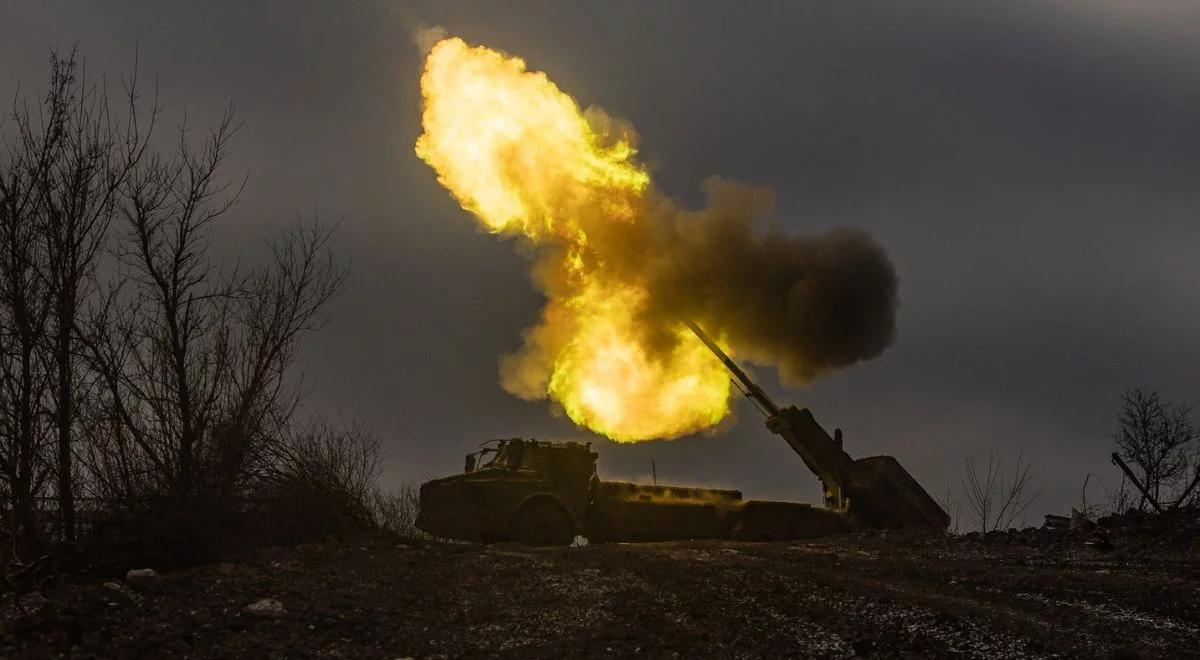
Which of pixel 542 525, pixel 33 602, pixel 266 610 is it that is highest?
pixel 542 525

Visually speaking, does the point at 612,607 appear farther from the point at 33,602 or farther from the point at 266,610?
the point at 33,602

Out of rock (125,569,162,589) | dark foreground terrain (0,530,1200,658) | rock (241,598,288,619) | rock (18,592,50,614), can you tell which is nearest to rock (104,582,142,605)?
dark foreground terrain (0,530,1200,658)

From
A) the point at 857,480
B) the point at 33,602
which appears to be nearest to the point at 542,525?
the point at 857,480

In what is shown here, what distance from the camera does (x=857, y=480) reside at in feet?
86.9

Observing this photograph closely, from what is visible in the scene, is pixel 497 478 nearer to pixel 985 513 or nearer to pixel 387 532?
pixel 387 532

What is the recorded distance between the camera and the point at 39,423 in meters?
16.3

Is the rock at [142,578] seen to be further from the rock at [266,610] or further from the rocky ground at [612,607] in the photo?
the rock at [266,610]

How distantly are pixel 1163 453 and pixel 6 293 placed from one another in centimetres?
2428

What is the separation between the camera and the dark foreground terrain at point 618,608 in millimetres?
11398

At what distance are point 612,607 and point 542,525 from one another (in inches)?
356

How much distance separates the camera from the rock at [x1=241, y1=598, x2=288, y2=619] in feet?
40.0

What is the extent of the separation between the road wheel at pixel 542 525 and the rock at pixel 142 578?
890 centimetres

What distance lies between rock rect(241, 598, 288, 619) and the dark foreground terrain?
0.04m

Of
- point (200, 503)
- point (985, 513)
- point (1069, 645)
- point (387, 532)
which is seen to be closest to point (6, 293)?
point (200, 503)
